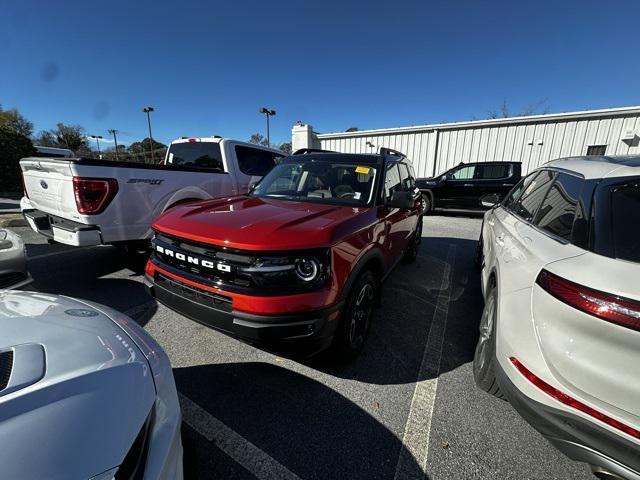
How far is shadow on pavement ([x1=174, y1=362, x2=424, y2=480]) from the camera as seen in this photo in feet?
5.54

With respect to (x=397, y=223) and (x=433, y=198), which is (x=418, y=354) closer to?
(x=397, y=223)

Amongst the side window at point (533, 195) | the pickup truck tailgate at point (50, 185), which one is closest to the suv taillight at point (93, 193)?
the pickup truck tailgate at point (50, 185)

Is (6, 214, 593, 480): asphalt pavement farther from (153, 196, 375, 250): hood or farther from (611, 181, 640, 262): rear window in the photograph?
(611, 181, 640, 262): rear window

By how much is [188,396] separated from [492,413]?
7.09 ft

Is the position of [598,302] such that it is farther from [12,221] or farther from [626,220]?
[12,221]

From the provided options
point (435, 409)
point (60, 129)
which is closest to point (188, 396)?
point (435, 409)

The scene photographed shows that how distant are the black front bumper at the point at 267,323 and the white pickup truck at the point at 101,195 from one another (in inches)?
82.4

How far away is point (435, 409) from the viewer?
213 centimetres

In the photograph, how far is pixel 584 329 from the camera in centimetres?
130

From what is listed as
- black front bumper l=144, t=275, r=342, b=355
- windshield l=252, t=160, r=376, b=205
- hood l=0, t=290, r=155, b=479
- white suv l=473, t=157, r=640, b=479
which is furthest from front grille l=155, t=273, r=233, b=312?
white suv l=473, t=157, r=640, b=479

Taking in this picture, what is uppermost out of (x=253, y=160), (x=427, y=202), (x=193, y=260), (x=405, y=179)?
(x=253, y=160)

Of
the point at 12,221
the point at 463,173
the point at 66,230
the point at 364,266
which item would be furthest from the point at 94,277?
the point at 463,173

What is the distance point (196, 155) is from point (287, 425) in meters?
5.29

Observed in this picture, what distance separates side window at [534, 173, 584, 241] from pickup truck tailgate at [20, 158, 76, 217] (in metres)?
4.55
